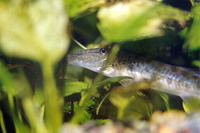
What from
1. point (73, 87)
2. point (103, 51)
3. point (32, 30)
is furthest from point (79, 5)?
point (103, 51)

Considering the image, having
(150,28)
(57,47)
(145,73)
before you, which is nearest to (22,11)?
(57,47)

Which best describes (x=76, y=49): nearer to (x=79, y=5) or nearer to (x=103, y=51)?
(x=103, y=51)

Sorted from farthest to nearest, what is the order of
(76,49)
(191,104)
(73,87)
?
(76,49), (73,87), (191,104)

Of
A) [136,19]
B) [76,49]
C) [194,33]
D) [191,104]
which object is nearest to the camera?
[136,19]

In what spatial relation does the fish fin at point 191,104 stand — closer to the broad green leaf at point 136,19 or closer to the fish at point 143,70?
the fish at point 143,70

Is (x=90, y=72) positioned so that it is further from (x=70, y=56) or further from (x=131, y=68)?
(x=131, y=68)

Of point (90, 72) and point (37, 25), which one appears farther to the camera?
point (90, 72)

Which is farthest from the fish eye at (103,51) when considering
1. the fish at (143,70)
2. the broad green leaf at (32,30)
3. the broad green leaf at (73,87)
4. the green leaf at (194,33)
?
the broad green leaf at (32,30)
